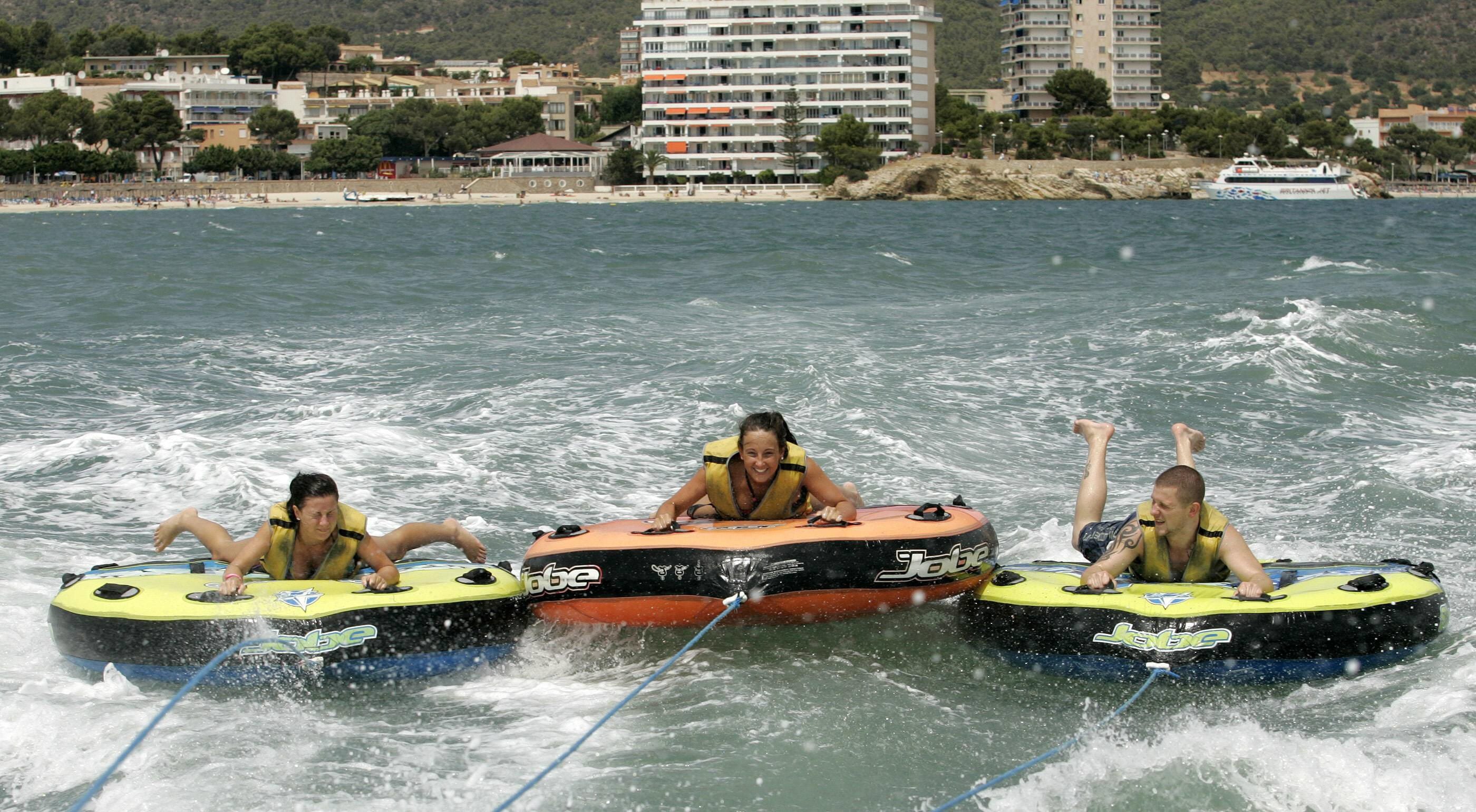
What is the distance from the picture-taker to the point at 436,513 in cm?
962

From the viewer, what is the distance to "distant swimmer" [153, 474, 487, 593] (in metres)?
6.34

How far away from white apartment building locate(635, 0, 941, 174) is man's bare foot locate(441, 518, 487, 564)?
346 ft

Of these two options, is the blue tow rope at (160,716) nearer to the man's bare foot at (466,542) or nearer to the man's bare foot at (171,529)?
the man's bare foot at (171,529)

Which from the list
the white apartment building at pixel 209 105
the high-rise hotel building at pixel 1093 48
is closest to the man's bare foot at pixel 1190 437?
the white apartment building at pixel 209 105

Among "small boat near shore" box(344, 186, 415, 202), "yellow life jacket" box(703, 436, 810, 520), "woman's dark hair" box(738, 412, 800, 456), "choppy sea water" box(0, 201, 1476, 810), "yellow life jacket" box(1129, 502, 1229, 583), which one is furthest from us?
"small boat near shore" box(344, 186, 415, 202)

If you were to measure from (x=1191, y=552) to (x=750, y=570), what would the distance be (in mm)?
1992

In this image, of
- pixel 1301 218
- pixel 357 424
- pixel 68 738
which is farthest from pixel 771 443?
pixel 1301 218

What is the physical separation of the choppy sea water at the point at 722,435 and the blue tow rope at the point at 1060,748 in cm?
6

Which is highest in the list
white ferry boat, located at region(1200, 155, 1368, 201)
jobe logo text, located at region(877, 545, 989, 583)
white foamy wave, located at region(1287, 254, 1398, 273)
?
white ferry boat, located at region(1200, 155, 1368, 201)

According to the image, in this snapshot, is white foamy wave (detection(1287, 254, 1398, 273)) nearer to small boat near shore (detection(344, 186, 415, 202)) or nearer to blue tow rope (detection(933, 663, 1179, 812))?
blue tow rope (detection(933, 663, 1179, 812))

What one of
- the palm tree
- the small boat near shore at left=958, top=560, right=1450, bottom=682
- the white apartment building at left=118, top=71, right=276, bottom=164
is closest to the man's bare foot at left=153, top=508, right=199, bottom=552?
the small boat near shore at left=958, top=560, right=1450, bottom=682

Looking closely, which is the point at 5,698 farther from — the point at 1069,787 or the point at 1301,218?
the point at 1301,218

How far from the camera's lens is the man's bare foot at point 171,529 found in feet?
22.0

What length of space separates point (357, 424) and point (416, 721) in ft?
21.6
